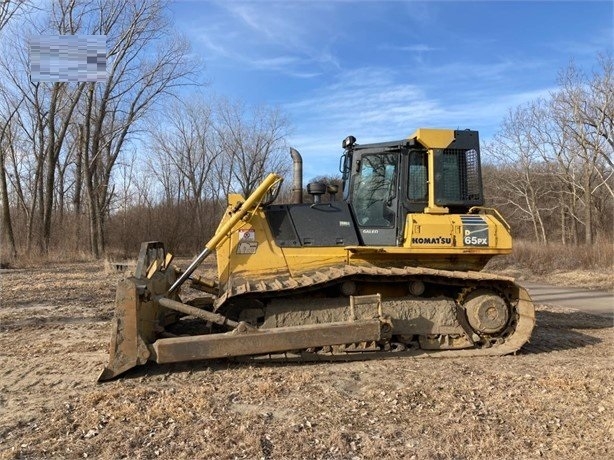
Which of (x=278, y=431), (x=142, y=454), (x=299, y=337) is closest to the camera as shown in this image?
(x=142, y=454)

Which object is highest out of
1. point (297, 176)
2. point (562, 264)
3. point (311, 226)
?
point (297, 176)

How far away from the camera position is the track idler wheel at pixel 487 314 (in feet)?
21.3

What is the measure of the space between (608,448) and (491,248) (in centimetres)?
311

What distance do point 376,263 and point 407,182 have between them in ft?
3.65

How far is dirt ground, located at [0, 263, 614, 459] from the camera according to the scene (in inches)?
148

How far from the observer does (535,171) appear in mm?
39062

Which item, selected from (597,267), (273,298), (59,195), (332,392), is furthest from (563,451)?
(59,195)

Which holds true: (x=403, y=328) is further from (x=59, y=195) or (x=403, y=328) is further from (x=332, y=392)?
(x=59, y=195)

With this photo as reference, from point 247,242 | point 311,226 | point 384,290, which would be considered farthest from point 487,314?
point 247,242

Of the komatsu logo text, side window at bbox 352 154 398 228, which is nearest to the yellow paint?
the komatsu logo text

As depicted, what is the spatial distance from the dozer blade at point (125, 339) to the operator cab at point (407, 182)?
2916 millimetres

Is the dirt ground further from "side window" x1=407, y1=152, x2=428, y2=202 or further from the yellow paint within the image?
"side window" x1=407, y1=152, x2=428, y2=202

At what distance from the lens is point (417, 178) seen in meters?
6.72

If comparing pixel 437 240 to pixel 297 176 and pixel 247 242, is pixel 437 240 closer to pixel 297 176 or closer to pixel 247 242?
pixel 297 176
